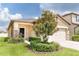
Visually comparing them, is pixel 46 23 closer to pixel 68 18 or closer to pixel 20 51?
pixel 68 18

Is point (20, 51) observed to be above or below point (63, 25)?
below

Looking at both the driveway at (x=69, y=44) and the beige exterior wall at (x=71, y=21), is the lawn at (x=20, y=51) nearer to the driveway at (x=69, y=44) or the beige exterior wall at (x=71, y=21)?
the driveway at (x=69, y=44)

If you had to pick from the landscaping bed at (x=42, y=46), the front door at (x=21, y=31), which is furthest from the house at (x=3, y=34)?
the landscaping bed at (x=42, y=46)

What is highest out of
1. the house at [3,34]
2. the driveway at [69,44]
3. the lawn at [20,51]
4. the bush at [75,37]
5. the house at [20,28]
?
the house at [20,28]

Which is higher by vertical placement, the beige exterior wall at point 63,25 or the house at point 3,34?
the beige exterior wall at point 63,25

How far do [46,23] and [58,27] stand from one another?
0.17 meters

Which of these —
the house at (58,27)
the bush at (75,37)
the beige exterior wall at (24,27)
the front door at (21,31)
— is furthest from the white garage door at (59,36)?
the front door at (21,31)

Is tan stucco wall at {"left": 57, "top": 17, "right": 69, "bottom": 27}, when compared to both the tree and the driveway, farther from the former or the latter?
the driveway

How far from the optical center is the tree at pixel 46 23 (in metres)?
3.40

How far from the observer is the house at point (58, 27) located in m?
3.41

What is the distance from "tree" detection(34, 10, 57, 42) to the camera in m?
3.40

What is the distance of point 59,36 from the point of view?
11.4 feet

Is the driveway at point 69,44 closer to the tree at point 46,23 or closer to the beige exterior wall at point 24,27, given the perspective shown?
the tree at point 46,23

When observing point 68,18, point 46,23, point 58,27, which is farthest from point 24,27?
point 68,18
